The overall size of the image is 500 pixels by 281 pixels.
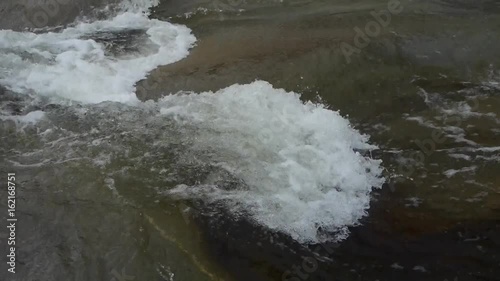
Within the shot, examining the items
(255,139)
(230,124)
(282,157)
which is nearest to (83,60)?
(230,124)

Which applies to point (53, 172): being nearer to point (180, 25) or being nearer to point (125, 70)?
point (125, 70)

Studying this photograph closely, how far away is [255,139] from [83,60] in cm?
323

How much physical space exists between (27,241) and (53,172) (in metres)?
0.96

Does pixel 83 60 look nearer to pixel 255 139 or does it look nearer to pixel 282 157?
pixel 255 139

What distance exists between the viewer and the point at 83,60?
778 centimetres

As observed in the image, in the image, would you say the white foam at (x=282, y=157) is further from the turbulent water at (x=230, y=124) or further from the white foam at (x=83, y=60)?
the white foam at (x=83, y=60)

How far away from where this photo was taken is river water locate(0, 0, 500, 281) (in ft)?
16.9

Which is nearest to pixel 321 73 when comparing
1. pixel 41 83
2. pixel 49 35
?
pixel 41 83

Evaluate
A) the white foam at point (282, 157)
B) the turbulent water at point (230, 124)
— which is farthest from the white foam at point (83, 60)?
the white foam at point (282, 157)

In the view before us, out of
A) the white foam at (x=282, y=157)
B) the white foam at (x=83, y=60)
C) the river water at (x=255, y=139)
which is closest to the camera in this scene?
the river water at (x=255, y=139)

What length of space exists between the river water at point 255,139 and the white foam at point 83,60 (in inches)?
1.3

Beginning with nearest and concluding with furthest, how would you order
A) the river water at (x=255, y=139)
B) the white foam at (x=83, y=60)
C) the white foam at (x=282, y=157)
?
the river water at (x=255, y=139) → the white foam at (x=282, y=157) → the white foam at (x=83, y=60)

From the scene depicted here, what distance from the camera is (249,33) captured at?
809 cm

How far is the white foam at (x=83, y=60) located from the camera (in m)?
7.23
